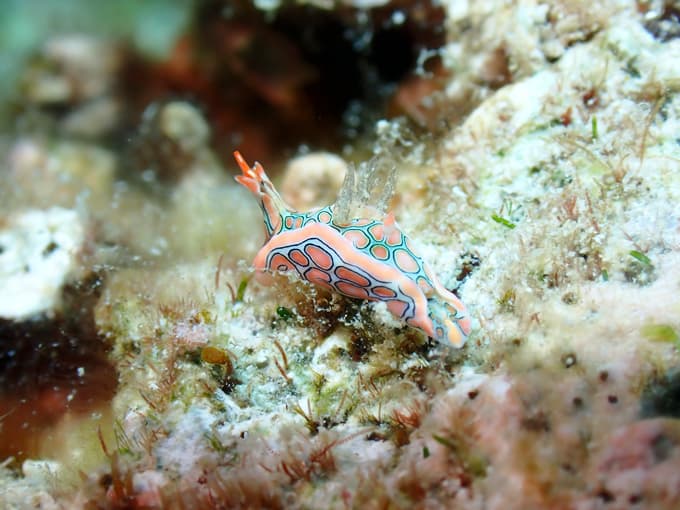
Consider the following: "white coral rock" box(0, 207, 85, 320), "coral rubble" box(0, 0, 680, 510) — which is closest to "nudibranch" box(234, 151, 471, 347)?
"coral rubble" box(0, 0, 680, 510)

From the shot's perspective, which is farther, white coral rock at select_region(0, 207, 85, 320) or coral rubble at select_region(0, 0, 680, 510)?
white coral rock at select_region(0, 207, 85, 320)

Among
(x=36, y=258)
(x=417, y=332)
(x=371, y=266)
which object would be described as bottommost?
(x=417, y=332)

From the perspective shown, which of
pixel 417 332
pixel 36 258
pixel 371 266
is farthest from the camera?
pixel 36 258

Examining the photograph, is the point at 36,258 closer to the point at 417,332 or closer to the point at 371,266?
the point at 371,266

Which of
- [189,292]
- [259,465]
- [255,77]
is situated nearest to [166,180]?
[255,77]

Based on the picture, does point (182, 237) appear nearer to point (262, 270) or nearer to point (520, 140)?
point (262, 270)

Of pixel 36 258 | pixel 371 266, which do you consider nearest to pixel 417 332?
pixel 371 266

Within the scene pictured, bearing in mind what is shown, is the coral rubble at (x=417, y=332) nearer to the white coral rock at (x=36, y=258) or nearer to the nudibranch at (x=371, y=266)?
the white coral rock at (x=36, y=258)

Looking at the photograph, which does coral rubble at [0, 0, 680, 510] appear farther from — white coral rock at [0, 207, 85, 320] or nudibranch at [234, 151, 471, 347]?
nudibranch at [234, 151, 471, 347]

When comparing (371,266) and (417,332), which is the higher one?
(371,266)
